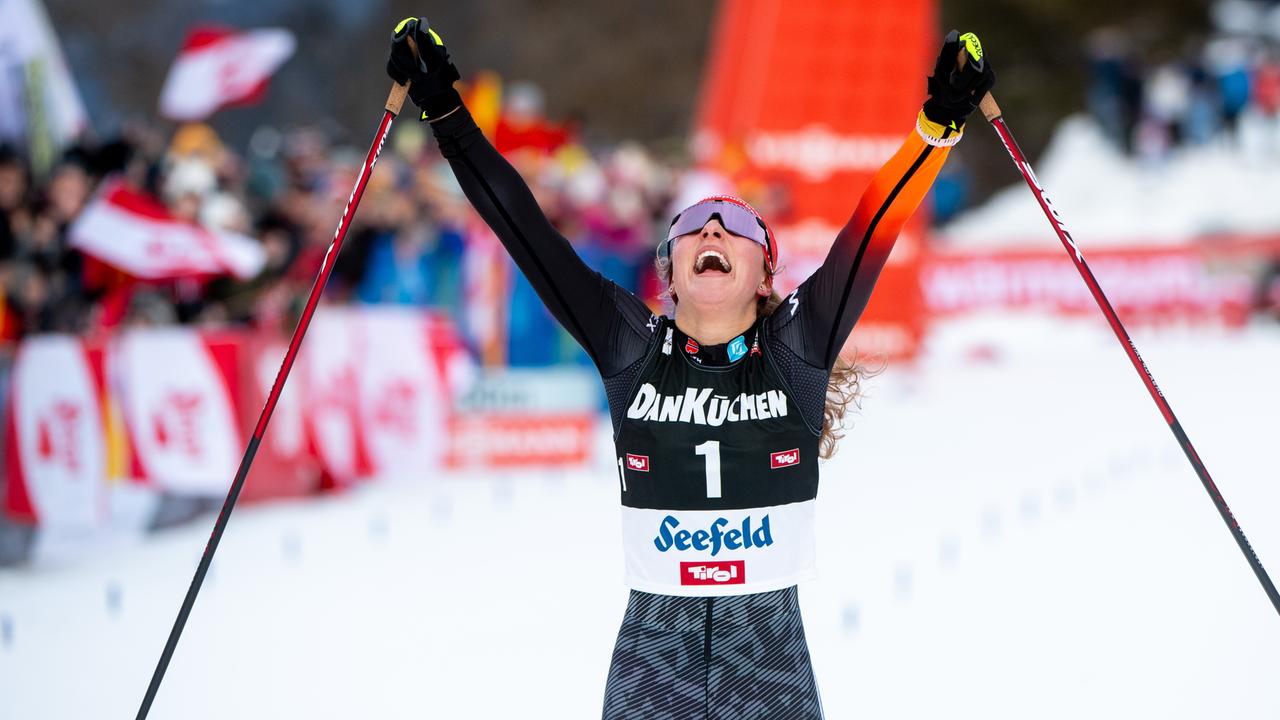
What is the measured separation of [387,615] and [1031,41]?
106 feet

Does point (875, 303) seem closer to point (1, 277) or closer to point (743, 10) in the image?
point (743, 10)

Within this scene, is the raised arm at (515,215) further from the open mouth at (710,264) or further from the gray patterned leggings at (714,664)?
the gray patterned leggings at (714,664)

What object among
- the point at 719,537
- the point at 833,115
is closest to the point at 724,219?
the point at 719,537

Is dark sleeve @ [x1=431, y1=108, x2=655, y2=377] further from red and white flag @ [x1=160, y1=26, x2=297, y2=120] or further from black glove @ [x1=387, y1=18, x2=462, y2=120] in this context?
red and white flag @ [x1=160, y1=26, x2=297, y2=120]

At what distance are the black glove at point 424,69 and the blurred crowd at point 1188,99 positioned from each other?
23.3 m

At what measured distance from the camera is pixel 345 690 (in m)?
5.22

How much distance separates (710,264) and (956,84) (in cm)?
72

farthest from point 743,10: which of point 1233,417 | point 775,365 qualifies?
point 775,365

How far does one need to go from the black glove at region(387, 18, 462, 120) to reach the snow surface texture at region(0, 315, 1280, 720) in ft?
8.18

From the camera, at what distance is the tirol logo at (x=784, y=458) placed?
3.11 metres

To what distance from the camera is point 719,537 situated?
309 centimetres

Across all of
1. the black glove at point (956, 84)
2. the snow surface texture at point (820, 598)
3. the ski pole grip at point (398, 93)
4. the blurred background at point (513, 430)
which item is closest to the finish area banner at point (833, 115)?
the blurred background at point (513, 430)

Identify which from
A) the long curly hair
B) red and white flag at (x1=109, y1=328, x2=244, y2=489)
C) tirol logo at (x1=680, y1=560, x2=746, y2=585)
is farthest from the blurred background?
tirol logo at (x1=680, y1=560, x2=746, y2=585)

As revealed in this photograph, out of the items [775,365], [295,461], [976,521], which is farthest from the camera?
[295,461]
